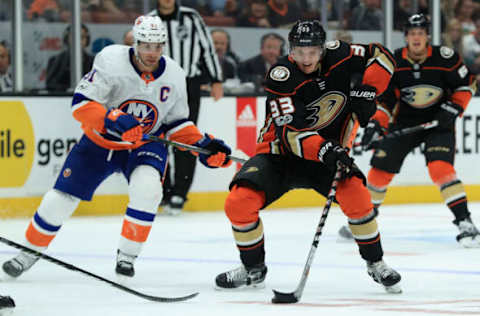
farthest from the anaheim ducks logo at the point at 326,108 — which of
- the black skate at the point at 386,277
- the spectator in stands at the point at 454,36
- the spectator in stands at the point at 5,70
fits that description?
the spectator in stands at the point at 454,36

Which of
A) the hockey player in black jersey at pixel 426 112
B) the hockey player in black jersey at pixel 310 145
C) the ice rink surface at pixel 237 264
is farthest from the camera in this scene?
the hockey player in black jersey at pixel 426 112

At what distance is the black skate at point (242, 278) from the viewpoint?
411 centimetres

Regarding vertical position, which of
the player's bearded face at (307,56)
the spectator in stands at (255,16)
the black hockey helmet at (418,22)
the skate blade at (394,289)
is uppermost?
the player's bearded face at (307,56)

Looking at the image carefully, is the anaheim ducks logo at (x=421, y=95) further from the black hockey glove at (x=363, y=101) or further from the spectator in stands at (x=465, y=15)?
the spectator in stands at (x=465, y=15)

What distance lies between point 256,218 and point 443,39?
16.0 ft

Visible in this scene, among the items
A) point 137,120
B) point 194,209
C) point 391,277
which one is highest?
point 137,120

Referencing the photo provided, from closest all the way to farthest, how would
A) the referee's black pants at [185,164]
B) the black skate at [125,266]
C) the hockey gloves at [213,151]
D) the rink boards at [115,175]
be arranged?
the black skate at [125,266], the hockey gloves at [213,151], the rink boards at [115,175], the referee's black pants at [185,164]

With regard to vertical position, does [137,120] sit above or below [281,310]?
above

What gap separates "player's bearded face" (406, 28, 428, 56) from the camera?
5.69m

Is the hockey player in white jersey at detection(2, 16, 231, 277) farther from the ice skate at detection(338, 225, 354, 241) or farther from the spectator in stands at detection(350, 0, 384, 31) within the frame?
the spectator in stands at detection(350, 0, 384, 31)

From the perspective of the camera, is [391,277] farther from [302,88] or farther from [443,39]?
[443,39]

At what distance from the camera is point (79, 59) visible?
742cm

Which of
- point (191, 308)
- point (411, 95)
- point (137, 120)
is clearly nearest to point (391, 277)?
point (191, 308)

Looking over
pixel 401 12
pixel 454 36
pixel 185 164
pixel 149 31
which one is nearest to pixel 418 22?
pixel 149 31
